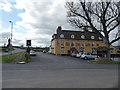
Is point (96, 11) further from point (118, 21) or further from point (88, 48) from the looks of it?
point (88, 48)

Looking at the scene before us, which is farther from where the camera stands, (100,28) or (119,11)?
(100,28)

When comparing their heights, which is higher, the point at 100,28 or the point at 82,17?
the point at 82,17

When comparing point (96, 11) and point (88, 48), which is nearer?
point (96, 11)

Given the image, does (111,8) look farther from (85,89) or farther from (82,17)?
(85,89)

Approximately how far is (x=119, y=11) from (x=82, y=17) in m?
6.95

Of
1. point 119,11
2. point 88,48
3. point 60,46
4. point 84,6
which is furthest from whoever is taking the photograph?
point 88,48

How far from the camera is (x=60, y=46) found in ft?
157

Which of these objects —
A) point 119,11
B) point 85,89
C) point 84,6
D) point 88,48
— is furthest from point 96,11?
point 88,48

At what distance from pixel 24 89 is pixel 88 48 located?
157ft

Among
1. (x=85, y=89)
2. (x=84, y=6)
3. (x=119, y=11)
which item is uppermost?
(x=84, y=6)

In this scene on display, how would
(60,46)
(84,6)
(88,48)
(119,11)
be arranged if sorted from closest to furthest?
(119,11), (84,6), (60,46), (88,48)

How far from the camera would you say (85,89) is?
18.4 feet

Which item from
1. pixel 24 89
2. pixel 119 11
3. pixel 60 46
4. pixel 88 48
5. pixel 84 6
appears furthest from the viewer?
pixel 88 48

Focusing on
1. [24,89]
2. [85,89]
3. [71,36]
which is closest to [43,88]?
[24,89]
